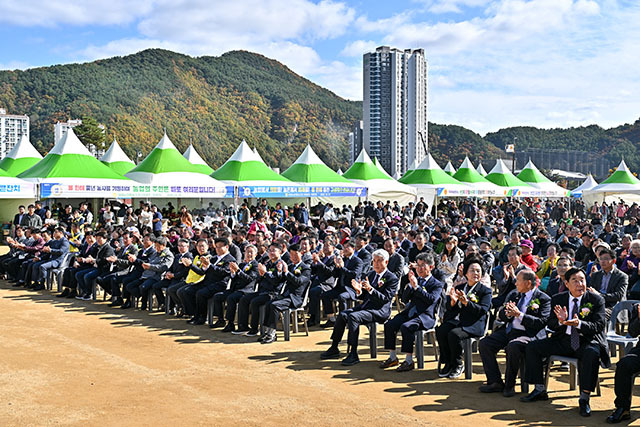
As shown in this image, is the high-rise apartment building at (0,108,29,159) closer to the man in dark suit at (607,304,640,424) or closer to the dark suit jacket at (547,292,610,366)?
the dark suit jacket at (547,292,610,366)

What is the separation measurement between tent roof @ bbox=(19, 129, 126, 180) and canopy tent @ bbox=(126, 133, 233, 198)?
3.87ft

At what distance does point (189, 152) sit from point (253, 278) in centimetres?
2064

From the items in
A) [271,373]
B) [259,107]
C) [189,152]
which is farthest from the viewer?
[259,107]

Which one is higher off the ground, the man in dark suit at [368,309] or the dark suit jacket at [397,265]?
the dark suit jacket at [397,265]

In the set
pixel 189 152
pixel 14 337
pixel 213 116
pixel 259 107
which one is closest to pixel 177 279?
pixel 14 337

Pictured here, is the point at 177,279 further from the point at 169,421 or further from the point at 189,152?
the point at 189,152

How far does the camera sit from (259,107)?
12069cm

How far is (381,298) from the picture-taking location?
24.1 ft

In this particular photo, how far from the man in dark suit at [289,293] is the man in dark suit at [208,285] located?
1.08 meters

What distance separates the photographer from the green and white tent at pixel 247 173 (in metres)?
23.1

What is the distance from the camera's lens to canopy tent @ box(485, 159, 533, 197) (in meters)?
33.2

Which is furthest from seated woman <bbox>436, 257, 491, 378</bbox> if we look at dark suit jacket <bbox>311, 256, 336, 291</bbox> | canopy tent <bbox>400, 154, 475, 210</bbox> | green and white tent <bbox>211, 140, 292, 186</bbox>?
canopy tent <bbox>400, 154, 475, 210</bbox>

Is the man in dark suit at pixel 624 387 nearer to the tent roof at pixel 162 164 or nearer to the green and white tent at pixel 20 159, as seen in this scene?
the tent roof at pixel 162 164

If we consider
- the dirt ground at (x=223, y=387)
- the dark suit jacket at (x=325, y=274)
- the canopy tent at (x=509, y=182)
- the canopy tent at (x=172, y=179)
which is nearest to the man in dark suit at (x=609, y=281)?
the dirt ground at (x=223, y=387)
